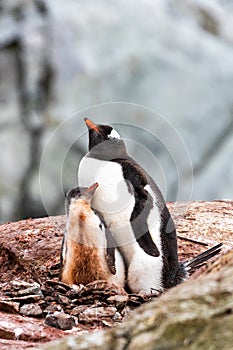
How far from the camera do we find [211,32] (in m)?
7.11

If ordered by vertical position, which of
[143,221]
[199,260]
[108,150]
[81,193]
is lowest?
[199,260]

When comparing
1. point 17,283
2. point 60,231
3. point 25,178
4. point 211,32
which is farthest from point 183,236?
point 211,32

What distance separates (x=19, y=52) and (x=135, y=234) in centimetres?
413

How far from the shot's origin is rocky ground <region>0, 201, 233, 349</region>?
2818mm

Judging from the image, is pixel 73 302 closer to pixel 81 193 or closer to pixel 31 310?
pixel 31 310

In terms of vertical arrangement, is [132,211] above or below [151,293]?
above

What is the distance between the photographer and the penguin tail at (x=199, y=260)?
3.46 meters

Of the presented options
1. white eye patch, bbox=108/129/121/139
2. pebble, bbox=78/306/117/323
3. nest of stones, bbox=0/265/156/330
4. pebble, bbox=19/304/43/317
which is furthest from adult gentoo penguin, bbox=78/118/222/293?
pebble, bbox=19/304/43/317

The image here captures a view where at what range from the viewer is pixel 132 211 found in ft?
10.8

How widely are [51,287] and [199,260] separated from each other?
0.67m

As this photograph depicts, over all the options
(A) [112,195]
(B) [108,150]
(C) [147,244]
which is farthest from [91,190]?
(C) [147,244]

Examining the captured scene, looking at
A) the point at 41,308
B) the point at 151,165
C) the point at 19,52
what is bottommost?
the point at 41,308

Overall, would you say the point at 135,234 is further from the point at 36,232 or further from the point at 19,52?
the point at 19,52

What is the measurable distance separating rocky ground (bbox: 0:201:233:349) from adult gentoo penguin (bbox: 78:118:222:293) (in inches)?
5.1
